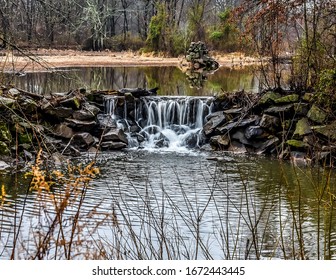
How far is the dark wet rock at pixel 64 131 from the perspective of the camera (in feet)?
44.2

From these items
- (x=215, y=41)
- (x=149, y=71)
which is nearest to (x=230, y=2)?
(x=215, y=41)

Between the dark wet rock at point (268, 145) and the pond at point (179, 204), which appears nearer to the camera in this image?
the pond at point (179, 204)

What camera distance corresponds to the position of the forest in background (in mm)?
12102

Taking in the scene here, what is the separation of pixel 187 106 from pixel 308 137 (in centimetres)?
402

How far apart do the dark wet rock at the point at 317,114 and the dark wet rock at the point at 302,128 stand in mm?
186

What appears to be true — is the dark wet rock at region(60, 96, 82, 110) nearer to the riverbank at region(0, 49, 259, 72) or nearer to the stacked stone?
the riverbank at region(0, 49, 259, 72)

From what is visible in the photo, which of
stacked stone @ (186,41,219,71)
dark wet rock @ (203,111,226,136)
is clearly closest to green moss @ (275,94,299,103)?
dark wet rock @ (203,111,226,136)

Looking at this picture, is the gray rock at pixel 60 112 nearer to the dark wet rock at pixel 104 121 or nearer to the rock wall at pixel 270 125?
the dark wet rock at pixel 104 121

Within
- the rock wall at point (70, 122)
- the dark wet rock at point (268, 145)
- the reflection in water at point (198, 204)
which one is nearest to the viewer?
the reflection in water at point (198, 204)

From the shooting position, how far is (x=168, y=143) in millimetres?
14414

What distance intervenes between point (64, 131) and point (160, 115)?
316 centimetres

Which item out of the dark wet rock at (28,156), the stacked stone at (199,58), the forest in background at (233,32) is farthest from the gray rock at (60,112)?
the stacked stone at (199,58)

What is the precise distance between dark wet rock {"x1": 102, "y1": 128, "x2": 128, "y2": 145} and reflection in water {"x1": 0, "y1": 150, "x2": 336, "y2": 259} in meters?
0.70

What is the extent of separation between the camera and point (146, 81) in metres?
23.6
